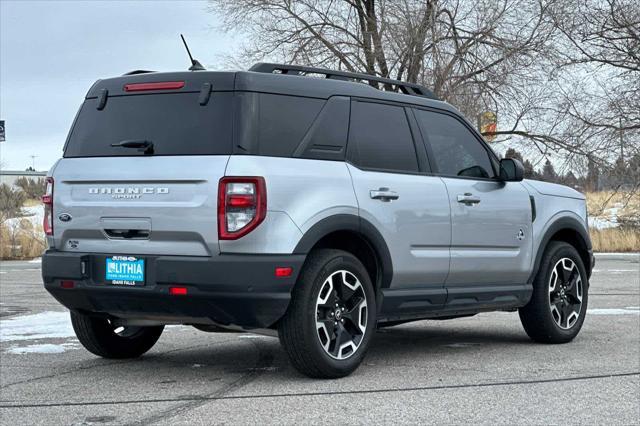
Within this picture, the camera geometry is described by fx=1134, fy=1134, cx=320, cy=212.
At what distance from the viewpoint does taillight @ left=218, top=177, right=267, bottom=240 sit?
Result: 6941mm

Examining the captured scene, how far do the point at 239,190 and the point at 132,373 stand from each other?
68.2 inches

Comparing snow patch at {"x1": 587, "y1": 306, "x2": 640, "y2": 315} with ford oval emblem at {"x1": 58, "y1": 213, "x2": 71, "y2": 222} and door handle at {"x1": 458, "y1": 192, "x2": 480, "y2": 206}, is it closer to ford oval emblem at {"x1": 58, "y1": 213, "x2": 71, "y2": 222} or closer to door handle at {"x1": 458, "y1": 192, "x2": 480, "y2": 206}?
door handle at {"x1": 458, "y1": 192, "x2": 480, "y2": 206}

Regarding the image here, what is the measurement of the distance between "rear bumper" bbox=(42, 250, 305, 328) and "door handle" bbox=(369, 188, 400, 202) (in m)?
0.91

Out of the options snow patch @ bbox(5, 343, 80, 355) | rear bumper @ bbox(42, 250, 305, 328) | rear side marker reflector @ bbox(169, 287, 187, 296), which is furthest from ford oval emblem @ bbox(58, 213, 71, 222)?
snow patch @ bbox(5, 343, 80, 355)

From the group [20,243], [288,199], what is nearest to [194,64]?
[288,199]

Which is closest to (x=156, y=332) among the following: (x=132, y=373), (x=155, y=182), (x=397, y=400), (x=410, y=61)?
(x=132, y=373)

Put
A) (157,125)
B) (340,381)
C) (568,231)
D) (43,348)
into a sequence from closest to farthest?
(340,381) → (157,125) → (43,348) → (568,231)

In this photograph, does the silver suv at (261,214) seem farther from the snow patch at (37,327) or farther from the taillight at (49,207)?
the snow patch at (37,327)

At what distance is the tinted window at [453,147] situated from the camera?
872cm

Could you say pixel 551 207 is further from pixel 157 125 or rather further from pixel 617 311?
pixel 157 125

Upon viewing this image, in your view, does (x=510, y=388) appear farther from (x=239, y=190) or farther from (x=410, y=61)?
(x=410, y=61)

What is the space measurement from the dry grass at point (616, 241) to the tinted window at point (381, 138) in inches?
780

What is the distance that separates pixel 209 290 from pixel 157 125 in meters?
1.24

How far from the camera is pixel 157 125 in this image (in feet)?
24.6
